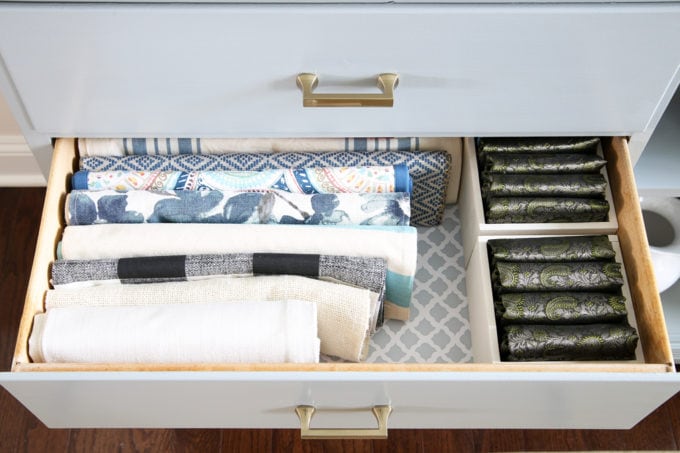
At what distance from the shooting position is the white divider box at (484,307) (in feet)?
2.89

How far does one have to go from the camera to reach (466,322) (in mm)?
1009

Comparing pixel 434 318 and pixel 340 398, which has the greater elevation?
pixel 434 318

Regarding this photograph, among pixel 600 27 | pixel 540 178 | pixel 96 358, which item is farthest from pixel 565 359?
pixel 96 358

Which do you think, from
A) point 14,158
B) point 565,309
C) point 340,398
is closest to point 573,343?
point 565,309

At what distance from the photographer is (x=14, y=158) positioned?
4.48 feet

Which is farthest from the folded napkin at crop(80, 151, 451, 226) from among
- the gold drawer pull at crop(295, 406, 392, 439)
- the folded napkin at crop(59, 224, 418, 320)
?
the gold drawer pull at crop(295, 406, 392, 439)

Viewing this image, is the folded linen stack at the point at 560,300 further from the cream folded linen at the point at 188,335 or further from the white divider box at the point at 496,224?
the cream folded linen at the point at 188,335

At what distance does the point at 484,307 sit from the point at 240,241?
1.04ft

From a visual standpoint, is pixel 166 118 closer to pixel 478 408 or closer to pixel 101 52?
pixel 101 52

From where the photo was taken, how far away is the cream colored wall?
131 centimetres

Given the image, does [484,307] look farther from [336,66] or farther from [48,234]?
[48,234]

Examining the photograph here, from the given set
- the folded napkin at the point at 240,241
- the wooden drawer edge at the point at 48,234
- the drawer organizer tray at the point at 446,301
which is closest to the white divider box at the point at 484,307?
the drawer organizer tray at the point at 446,301

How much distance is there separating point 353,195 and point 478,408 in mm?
300

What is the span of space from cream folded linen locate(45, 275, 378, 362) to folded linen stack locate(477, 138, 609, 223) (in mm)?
241
